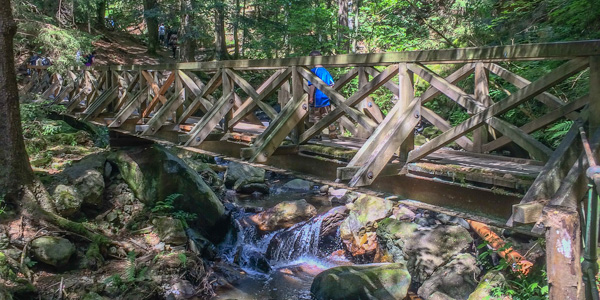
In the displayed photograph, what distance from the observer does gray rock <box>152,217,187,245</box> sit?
8.56 meters

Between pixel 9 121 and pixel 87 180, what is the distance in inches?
74.2

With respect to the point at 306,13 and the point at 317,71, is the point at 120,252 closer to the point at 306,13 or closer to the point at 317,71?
the point at 317,71

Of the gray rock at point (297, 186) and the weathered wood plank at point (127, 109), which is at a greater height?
the weathered wood plank at point (127, 109)

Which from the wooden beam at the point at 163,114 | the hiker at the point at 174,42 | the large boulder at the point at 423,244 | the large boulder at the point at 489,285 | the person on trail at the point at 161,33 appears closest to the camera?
the large boulder at the point at 489,285

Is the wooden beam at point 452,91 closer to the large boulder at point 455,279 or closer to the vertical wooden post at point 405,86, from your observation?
the vertical wooden post at point 405,86

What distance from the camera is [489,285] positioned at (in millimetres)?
6758

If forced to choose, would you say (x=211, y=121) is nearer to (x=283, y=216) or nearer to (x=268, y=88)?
(x=268, y=88)

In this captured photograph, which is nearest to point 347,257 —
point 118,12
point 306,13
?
point 306,13

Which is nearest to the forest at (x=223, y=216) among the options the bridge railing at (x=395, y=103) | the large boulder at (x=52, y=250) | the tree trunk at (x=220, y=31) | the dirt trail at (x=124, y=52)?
the large boulder at (x=52, y=250)

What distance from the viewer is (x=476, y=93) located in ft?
16.2

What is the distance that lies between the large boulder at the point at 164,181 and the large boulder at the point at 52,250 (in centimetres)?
241

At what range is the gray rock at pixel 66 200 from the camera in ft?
26.6

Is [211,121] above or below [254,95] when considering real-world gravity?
below

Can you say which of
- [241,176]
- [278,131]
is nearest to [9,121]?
[278,131]
